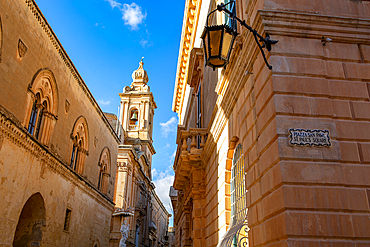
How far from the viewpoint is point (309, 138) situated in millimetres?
5039

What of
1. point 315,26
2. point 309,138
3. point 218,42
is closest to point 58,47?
point 218,42

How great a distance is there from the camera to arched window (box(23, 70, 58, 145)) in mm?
12914

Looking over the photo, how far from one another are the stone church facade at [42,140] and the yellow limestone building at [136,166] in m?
11.2

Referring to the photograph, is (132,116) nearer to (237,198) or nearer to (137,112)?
(137,112)

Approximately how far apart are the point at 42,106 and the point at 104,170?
10.8 meters

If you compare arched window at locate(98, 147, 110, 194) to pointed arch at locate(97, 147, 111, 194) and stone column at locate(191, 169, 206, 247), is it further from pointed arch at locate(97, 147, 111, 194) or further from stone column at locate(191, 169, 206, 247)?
stone column at locate(191, 169, 206, 247)

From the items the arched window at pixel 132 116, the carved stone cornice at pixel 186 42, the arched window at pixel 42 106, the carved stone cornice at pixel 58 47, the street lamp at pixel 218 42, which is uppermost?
the arched window at pixel 132 116

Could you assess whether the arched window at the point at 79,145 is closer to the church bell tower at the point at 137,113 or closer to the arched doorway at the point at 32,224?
the arched doorway at the point at 32,224

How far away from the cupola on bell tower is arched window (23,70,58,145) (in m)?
31.2

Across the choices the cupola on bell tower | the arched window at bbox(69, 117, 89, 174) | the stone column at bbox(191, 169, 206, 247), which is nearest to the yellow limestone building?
the cupola on bell tower

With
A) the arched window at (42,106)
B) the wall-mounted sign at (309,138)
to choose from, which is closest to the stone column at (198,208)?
the arched window at (42,106)

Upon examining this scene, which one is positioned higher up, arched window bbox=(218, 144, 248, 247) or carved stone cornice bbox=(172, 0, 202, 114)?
carved stone cornice bbox=(172, 0, 202, 114)

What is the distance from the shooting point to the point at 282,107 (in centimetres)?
518

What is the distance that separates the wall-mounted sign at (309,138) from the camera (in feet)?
16.3
